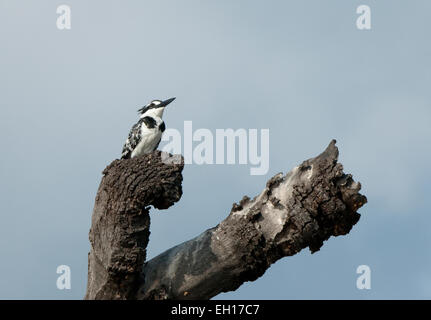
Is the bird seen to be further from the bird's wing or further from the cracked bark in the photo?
the cracked bark

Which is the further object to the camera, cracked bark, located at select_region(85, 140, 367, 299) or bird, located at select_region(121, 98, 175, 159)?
bird, located at select_region(121, 98, 175, 159)

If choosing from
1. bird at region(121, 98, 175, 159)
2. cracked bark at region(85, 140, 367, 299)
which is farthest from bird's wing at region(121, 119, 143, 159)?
cracked bark at region(85, 140, 367, 299)

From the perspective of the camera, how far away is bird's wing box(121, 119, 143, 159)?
10992 millimetres

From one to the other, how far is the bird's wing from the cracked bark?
269 cm

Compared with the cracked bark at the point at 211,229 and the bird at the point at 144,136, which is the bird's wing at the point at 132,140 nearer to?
the bird at the point at 144,136

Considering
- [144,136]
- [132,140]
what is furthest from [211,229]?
[132,140]

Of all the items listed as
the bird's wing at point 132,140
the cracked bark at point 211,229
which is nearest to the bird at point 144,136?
the bird's wing at point 132,140

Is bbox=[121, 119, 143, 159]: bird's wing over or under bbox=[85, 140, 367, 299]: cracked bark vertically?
over

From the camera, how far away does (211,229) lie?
838 cm

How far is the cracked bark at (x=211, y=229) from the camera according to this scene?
787 centimetres

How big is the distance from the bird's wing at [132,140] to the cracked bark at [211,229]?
8.83ft

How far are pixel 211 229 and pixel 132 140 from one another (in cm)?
325

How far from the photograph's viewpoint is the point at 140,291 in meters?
8.27

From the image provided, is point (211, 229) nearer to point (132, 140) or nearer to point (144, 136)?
point (144, 136)
